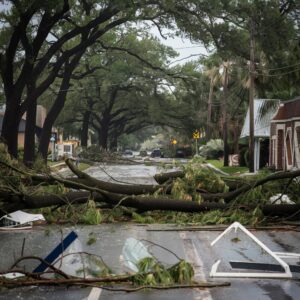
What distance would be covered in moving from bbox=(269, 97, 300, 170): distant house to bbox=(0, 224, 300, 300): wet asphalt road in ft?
58.7

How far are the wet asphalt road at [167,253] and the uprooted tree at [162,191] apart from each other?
588 millimetres

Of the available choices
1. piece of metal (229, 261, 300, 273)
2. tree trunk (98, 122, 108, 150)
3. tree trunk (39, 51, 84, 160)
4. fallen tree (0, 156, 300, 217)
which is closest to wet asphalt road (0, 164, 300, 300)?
piece of metal (229, 261, 300, 273)

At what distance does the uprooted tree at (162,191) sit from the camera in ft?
39.6

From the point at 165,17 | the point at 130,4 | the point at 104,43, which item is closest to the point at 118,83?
the point at 104,43

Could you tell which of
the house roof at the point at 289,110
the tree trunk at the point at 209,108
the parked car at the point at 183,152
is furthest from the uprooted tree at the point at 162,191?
the parked car at the point at 183,152

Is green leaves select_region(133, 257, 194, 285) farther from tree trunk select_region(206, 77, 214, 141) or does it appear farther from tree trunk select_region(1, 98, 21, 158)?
tree trunk select_region(206, 77, 214, 141)

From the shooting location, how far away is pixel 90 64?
5016cm

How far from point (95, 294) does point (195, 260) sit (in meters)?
2.72

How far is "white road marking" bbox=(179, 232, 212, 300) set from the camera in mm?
7390

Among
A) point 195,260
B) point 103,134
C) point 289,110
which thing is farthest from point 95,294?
point 103,134

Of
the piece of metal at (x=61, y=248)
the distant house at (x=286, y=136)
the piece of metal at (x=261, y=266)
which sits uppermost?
the distant house at (x=286, y=136)

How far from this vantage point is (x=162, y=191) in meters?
13.8

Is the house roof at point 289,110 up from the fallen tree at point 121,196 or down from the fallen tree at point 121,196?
up

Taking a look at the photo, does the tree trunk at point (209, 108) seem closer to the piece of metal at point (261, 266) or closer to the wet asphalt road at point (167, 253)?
the wet asphalt road at point (167, 253)
